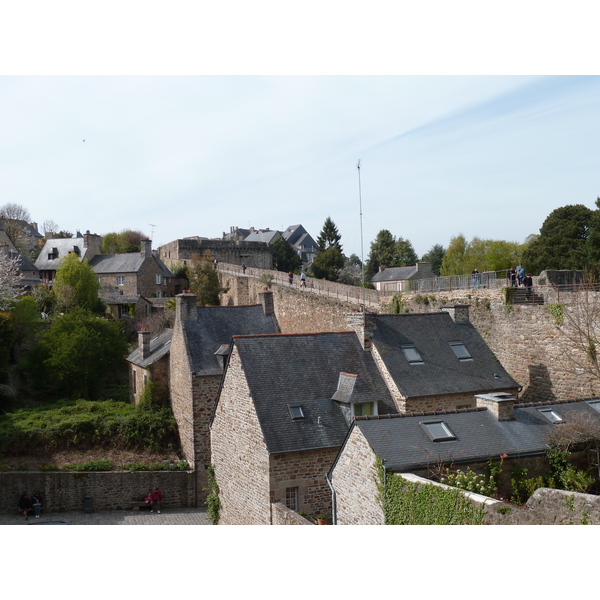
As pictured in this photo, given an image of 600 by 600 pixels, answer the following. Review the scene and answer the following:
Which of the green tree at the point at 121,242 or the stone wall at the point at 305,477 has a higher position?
the green tree at the point at 121,242

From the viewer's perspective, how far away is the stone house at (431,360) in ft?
45.4

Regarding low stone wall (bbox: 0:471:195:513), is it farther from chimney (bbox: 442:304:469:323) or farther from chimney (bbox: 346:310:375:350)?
chimney (bbox: 442:304:469:323)

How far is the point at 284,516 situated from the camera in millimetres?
10695

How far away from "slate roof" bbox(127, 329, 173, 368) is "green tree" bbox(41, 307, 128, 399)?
254 cm

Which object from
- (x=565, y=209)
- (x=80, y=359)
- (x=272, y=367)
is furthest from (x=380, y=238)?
(x=272, y=367)

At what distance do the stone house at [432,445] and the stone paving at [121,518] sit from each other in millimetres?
7015

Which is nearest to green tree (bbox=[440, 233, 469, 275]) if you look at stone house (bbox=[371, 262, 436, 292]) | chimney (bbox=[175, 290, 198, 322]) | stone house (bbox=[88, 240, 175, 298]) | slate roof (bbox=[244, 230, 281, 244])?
stone house (bbox=[371, 262, 436, 292])

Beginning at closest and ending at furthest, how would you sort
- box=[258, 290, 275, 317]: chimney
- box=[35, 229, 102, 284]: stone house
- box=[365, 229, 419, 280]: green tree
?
box=[258, 290, 275, 317]: chimney < box=[35, 229, 102, 284]: stone house < box=[365, 229, 419, 280]: green tree

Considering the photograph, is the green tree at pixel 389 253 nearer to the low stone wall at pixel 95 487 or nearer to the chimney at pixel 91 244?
the chimney at pixel 91 244

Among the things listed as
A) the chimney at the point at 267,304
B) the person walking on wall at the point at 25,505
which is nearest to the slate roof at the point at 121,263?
the chimney at the point at 267,304

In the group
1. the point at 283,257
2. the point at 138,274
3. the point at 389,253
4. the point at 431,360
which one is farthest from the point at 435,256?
the point at 431,360

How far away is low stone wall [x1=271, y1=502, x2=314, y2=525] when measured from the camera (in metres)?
10.1

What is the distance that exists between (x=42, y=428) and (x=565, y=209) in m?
33.3

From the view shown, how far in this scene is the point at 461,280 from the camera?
19.8 metres
